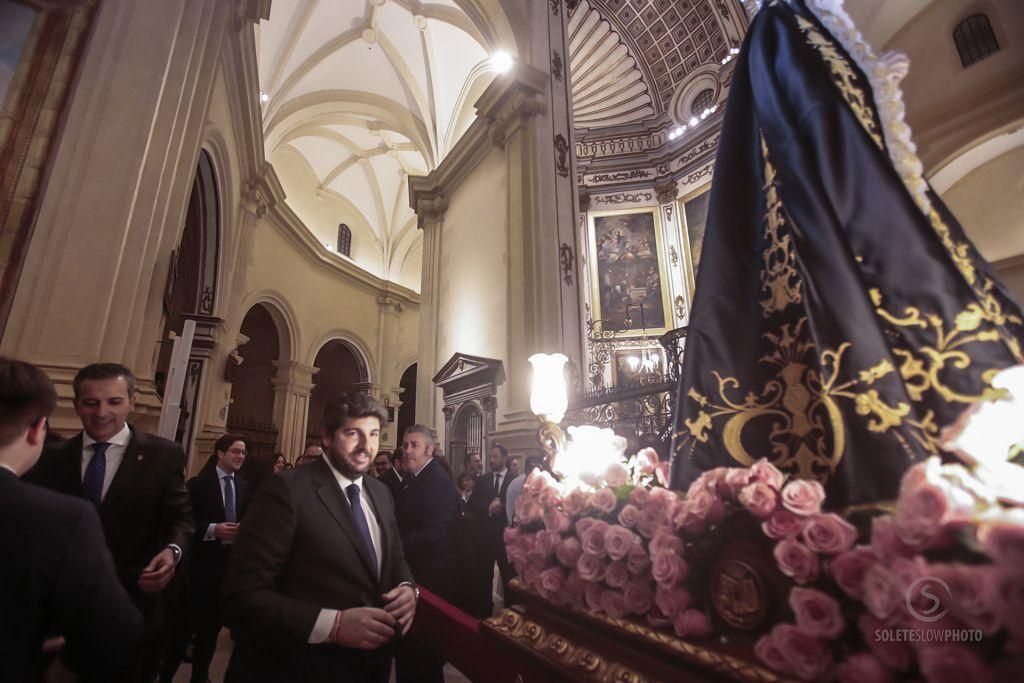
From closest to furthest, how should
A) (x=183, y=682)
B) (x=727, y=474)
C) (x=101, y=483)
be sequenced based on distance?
(x=727, y=474)
(x=101, y=483)
(x=183, y=682)

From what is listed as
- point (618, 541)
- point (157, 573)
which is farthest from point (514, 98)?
point (618, 541)

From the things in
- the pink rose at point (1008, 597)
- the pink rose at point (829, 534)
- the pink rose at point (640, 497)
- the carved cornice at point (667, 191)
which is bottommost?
the pink rose at point (1008, 597)

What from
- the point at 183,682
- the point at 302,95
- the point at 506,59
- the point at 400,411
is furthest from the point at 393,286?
the point at 183,682

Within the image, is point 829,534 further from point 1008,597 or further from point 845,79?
point 845,79

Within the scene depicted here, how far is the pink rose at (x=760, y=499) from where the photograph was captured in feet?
3.31

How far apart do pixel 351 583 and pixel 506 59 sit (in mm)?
9558

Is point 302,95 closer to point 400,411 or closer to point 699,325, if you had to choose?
point 400,411

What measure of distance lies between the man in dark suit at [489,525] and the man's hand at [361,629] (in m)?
2.60

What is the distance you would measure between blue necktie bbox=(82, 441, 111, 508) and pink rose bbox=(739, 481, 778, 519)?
2.55m

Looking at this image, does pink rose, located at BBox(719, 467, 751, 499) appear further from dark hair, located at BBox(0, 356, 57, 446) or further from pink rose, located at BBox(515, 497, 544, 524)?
dark hair, located at BBox(0, 356, 57, 446)

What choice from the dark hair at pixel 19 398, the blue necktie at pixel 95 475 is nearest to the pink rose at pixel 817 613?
the dark hair at pixel 19 398

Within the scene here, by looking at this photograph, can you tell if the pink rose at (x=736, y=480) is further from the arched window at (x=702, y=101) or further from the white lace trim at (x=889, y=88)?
the arched window at (x=702, y=101)

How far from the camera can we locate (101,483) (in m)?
2.06

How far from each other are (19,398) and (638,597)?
5.77ft
